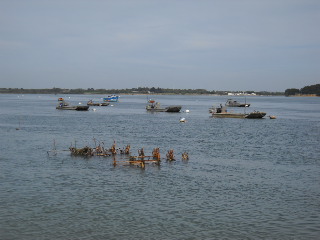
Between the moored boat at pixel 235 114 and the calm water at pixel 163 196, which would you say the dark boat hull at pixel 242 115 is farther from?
the calm water at pixel 163 196

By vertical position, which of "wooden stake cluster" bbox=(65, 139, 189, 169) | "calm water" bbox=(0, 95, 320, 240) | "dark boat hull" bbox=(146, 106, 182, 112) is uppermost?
"dark boat hull" bbox=(146, 106, 182, 112)

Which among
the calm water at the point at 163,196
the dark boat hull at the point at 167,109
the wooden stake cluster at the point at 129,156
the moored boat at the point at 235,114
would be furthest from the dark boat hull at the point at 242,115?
the wooden stake cluster at the point at 129,156

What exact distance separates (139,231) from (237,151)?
101 ft

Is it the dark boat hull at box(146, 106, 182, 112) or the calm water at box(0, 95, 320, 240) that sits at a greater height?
the dark boat hull at box(146, 106, 182, 112)

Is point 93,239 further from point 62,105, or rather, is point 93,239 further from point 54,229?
point 62,105

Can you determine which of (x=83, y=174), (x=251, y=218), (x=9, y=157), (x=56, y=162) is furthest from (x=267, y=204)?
(x=9, y=157)

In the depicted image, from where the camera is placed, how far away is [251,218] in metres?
23.2

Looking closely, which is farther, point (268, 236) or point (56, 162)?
point (56, 162)

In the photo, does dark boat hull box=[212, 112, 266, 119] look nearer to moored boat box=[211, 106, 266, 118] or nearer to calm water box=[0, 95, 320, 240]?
moored boat box=[211, 106, 266, 118]

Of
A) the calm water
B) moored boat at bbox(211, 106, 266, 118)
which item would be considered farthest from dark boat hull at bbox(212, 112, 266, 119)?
the calm water

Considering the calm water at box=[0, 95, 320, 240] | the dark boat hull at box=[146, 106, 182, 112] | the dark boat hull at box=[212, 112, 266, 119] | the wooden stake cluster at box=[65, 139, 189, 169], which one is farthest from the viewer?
the dark boat hull at box=[146, 106, 182, 112]

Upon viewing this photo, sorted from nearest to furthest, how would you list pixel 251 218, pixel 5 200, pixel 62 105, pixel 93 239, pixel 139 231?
pixel 93 239 → pixel 139 231 → pixel 251 218 → pixel 5 200 → pixel 62 105

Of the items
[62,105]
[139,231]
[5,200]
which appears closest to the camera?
[139,231]

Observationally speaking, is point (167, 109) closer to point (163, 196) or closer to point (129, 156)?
point (129, 156)
